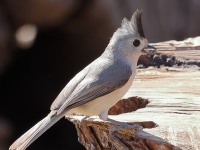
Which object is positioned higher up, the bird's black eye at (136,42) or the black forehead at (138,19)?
the black forehead at (138,19)

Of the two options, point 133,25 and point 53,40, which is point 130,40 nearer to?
A: point 133,25

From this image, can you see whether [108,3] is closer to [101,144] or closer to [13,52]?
[13,52]

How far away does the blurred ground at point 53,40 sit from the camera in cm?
459

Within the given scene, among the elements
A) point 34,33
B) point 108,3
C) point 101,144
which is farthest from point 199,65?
point 34,33

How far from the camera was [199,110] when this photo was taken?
2525 millimetres

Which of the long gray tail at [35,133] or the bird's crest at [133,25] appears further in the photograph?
the bird's crest at [133,25]

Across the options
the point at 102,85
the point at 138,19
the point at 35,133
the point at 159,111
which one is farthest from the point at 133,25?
the point at 35,133

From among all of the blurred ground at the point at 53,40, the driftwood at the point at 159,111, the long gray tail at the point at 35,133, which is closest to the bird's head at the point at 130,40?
the driftwood at the point at 159,111

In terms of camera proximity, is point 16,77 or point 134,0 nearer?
point 134,0

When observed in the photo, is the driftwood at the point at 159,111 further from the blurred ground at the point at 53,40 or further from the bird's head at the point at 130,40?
the blurred ground at the point at 53,40

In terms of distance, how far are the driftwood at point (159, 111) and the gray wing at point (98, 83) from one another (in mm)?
94

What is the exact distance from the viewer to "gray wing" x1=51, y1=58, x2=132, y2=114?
2.57 meters

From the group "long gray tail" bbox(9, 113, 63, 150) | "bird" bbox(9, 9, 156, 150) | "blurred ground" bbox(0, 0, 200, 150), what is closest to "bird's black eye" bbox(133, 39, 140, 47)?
"bird" bbox(9, 9, 156, 150)

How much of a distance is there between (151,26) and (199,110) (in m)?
2.34
